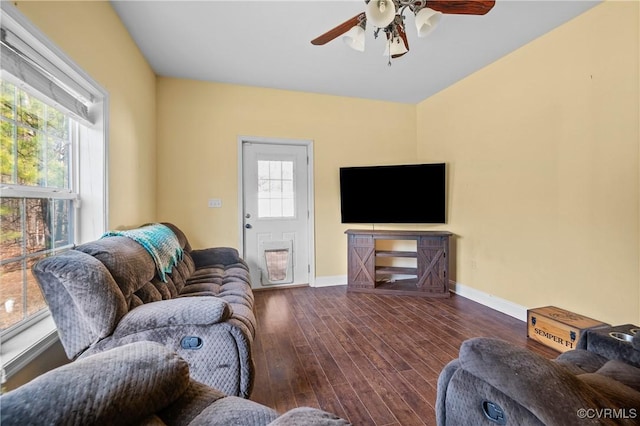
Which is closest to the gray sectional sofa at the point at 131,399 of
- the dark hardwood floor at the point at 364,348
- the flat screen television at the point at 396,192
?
the dark hardwood floor at the point at 364,348

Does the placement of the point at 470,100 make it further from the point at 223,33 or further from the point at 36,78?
the point at 36,78

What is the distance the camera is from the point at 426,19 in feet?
5.84

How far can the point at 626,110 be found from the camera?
201cm

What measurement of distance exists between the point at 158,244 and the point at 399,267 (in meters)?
2.99

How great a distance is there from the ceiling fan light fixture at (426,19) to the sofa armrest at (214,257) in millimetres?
2689

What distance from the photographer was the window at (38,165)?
1.26 m

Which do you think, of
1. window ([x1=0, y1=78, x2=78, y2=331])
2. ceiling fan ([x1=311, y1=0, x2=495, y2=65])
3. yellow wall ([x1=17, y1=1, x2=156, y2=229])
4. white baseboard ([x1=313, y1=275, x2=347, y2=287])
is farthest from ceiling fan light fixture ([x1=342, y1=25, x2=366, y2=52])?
white baseboard ([x1=313, y1=275, x2=347, y2=287])

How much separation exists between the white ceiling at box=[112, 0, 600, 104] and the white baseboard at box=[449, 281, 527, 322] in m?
2.60

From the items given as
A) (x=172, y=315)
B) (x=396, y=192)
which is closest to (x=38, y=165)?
(x=172, y=315)

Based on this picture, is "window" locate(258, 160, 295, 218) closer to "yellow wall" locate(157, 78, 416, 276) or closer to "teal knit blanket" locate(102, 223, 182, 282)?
"yellow wall" locate(157, 78, 416, 276)

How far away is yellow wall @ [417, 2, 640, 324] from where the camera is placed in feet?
6.66

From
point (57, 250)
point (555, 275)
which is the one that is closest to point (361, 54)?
point (555, 275)

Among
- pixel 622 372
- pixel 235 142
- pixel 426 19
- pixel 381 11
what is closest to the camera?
pixel 622 372

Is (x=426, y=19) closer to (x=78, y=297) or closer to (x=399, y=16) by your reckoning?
(x=399, y=16)
